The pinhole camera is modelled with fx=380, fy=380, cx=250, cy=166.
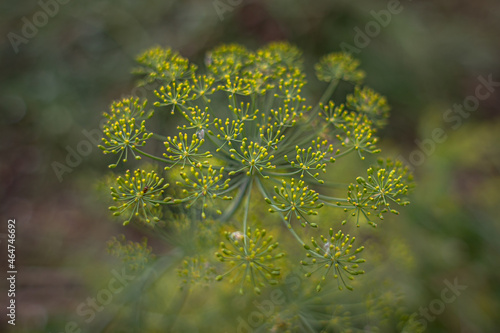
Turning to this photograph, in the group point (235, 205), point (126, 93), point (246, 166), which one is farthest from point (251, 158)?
point (126, 93)

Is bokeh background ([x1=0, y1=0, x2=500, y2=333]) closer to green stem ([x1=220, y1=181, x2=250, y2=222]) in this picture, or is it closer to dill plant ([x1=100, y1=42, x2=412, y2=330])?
dill plant ([x1=100, y1=42, x2=412, y2=330])

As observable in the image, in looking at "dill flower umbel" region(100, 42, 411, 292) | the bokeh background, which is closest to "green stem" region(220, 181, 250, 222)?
"dill flower umbel" region(100, 42, 411, 292)

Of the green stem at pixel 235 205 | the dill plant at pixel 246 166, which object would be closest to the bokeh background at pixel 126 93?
the dill plant at pixel 246 166

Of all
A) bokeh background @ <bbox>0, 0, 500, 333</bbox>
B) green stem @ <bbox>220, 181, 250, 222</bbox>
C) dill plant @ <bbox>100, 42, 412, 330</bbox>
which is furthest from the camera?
bokeh background @ <bbox>0, 0, 500, 333</bbox>

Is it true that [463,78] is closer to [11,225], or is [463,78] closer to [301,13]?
[301,13]

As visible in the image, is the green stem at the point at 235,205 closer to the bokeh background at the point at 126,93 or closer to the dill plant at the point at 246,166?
the dill plant at the point at 246,166

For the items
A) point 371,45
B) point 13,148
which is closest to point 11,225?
point 13,148

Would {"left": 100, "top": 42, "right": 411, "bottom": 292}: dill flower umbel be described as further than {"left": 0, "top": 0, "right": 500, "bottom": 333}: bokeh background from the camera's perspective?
No
